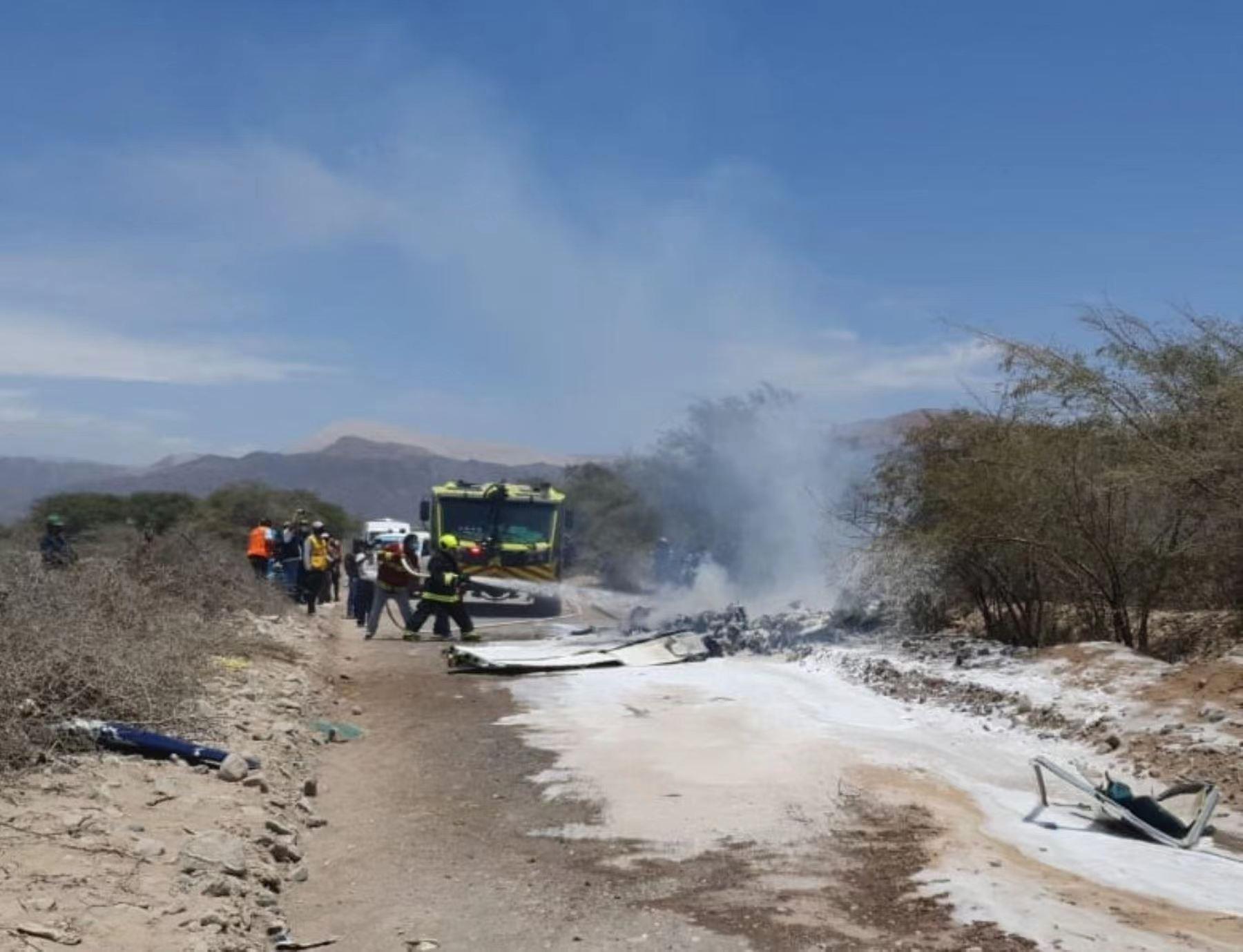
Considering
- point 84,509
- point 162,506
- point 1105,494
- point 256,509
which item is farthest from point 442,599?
point 162,506

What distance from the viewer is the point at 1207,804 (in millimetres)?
7844

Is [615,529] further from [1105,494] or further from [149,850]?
[149,850]

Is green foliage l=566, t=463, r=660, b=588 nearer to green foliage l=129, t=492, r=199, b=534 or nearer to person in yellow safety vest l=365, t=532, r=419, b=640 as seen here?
green foliage l=129, t=492, r=199, b=534

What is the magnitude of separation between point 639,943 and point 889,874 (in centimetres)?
165

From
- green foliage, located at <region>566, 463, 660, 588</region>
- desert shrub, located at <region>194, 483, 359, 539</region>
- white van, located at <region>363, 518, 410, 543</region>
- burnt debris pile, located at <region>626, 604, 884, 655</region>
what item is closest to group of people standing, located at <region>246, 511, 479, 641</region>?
burnt debris pile, located at <region>626, 604, 884, 655</region>

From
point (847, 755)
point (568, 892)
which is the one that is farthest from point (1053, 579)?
point (568, 892)

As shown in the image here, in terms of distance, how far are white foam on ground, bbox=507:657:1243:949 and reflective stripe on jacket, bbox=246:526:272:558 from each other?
866 centimetres

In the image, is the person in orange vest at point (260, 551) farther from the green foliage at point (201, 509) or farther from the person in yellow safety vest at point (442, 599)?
the green foliage at point (201, 509)

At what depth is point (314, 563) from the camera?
73.4 ft

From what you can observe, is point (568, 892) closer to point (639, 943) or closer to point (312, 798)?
point (639, 943)

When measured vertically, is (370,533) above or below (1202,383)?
below

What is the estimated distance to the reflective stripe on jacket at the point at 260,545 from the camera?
2177 centimetres

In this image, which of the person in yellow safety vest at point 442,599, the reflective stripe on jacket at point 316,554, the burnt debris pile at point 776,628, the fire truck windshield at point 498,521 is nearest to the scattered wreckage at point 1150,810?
the burnt debris pile at point 776,628

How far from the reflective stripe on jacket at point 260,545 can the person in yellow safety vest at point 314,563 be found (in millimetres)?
705
